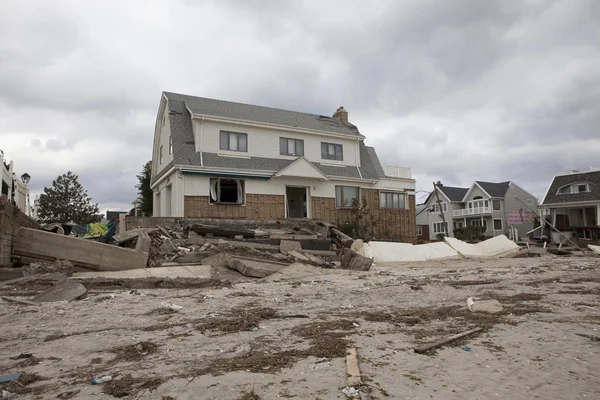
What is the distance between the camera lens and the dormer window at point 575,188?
3512 cm

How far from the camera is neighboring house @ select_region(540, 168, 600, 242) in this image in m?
34.0

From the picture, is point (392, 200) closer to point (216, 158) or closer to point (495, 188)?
point (216, 158)

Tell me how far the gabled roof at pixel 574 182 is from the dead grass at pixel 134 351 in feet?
130

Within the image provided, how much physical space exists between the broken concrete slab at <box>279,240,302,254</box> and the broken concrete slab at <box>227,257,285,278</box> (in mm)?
2499

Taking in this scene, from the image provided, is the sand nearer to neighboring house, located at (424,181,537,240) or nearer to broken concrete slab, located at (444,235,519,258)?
broken concrete slab, located at (444,235,519,258)

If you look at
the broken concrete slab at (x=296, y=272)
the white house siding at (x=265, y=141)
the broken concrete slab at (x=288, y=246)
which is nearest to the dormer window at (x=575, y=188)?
the white house siding at (x=265, y=141)

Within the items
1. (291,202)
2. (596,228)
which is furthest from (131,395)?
(596,228)

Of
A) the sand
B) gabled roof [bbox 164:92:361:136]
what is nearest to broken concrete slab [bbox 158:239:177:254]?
the sand

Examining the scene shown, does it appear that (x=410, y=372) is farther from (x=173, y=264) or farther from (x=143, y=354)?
(x=173, y=264)

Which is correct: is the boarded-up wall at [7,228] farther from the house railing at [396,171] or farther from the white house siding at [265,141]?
the house railing at [396,171]

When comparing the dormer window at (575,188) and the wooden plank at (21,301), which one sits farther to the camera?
the dormer window at (575,188)

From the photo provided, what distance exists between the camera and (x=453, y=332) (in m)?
5.02

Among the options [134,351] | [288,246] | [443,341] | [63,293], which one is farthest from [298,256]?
[134,351]

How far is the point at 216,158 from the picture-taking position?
20.9m
